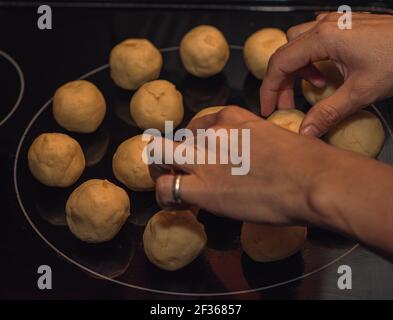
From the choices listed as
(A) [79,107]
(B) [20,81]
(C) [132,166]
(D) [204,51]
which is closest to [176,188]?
(C) [132,166]

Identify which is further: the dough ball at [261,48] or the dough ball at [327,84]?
the dough ball at [261,48]

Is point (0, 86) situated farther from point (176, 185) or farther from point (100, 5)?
point (176, 185)

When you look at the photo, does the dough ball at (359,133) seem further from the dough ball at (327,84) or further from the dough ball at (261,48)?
the dough ball at (261,48)

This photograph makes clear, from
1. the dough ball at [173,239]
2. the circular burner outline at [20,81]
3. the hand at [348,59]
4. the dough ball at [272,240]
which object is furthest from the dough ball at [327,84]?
the circular burner outline at [20,81]

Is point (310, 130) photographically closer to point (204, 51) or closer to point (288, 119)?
point (288, 119)

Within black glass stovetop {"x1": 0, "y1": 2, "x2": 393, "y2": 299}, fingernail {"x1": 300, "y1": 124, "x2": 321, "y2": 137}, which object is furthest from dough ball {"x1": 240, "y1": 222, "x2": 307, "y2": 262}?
fingernail {"x1": 300, "y1": 124, "x2": 321, "y2": 137}

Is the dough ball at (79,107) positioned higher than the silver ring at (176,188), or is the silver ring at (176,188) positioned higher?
the dough ball at (79,107)
